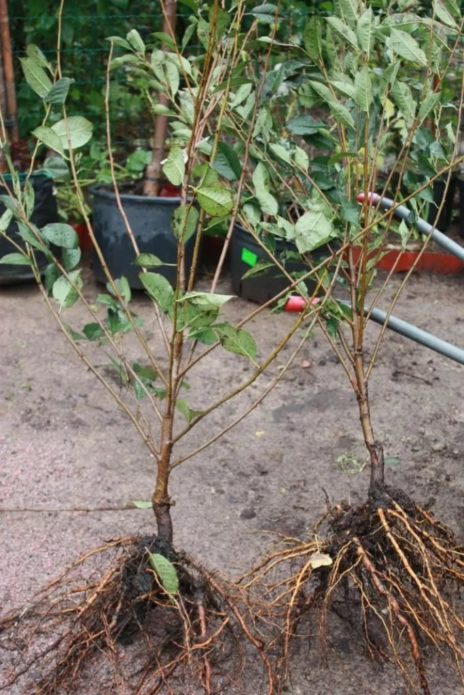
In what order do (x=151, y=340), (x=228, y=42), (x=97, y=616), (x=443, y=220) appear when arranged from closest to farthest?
(x=228, y=42) < (x=97, y=616) < (x=151, y=340) < (x=443, y=220)

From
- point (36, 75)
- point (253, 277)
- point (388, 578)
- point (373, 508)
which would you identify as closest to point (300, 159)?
point (36, 75)

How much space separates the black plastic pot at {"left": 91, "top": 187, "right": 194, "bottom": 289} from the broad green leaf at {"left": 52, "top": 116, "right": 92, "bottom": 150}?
2375mm

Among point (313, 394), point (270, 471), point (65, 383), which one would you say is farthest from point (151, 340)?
point (270, 471)

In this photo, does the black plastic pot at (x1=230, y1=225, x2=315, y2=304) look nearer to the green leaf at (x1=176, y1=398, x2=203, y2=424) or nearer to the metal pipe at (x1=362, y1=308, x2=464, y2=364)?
the metal pipe at (x1=362, y1=308, x2=464, y2=364)

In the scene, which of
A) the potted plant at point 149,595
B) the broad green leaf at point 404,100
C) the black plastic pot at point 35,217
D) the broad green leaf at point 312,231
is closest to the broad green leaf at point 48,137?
the potted plant at point 149,595

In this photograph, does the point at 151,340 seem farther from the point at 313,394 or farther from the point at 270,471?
the point at 270,471

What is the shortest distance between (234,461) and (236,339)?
1.35 metres

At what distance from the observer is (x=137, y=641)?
215 centimetres

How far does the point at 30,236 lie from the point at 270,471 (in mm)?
1360

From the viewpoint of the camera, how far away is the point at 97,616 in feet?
6.76

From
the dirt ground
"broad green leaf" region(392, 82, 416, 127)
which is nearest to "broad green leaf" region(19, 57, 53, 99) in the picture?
"broad green leaf" region(392, 82, 416, 127)

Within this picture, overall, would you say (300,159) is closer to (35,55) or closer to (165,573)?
(35,55)

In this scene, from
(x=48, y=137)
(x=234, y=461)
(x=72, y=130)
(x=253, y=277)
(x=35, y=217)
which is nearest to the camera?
(x=48, y=137)

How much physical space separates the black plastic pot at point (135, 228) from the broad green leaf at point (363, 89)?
8.11 feet
